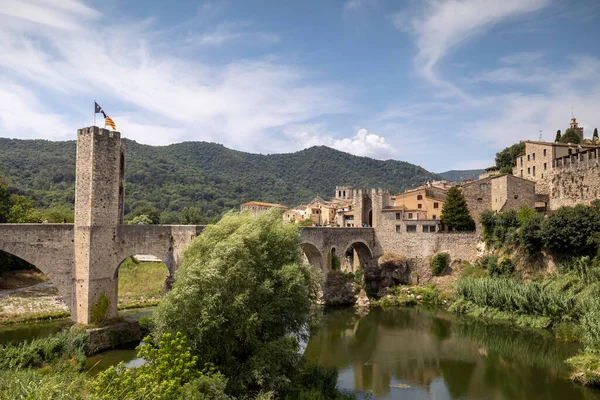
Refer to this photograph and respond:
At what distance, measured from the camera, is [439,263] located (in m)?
43.0

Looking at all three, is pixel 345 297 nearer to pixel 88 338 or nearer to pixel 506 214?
pixel 506 214

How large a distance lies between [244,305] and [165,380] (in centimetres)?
418

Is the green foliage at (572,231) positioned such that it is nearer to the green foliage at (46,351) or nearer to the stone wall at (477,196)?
the stone wall at (477,196)

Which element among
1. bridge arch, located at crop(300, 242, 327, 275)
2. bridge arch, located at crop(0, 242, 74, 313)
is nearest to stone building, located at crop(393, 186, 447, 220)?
bridge arch, located at crop(300, 242, 327, 275)

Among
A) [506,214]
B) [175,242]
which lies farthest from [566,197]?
[175,242]

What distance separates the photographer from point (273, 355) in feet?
54.3

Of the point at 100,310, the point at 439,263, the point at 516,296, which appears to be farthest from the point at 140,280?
the point at 516,296

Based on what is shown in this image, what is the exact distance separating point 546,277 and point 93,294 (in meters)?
32.1

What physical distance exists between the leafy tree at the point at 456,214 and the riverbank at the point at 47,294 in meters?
29.9

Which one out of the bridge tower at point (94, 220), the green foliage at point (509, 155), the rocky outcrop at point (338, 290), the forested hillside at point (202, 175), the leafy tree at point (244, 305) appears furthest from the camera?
the forested hillside at point (202, 175)

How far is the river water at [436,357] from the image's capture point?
2064 centimetres

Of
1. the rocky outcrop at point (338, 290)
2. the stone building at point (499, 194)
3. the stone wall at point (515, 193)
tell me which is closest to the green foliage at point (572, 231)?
the stone wall at point (515, 193)

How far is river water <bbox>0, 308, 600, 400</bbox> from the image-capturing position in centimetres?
2064

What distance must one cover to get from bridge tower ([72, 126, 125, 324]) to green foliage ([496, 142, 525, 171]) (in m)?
56.1
